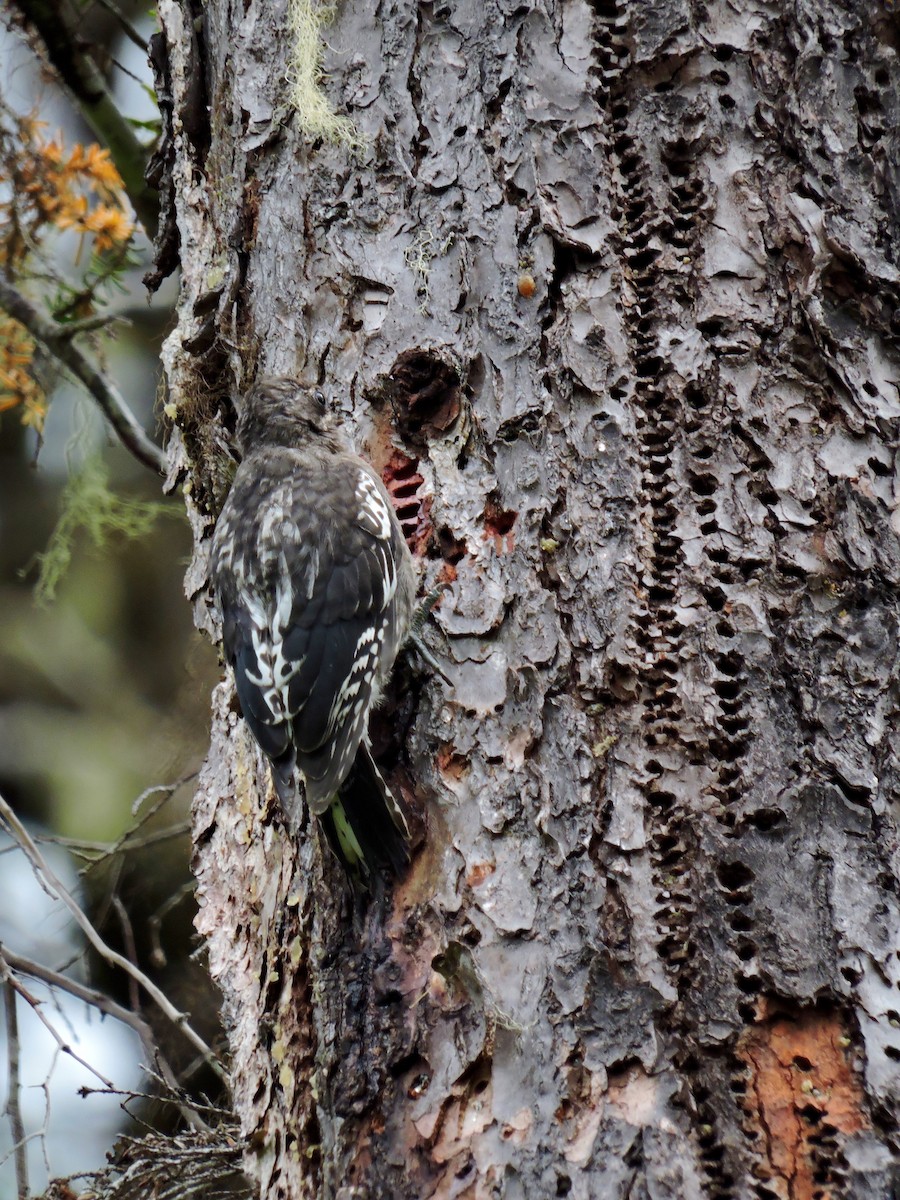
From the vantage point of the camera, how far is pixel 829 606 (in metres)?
2.35

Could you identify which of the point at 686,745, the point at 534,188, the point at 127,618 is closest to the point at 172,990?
the point at 127,618

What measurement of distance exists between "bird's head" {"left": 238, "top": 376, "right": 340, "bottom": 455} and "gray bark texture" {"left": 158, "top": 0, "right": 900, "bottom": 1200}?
0.22 feet

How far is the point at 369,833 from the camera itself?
2.41 metres

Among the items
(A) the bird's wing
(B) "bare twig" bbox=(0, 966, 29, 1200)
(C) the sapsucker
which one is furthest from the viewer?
(B) "bare twig" bbox=(0, 966, 29, 1200)

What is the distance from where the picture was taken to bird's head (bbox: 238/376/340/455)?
3.01 metres

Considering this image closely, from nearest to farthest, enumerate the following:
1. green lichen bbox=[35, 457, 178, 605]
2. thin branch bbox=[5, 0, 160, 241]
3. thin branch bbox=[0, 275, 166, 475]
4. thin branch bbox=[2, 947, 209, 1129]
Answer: thin branch bbox=[2, 947, 209, 1129]
thin branch bbox=[5, 0, 160, 241]
thin branch bbox=[0, 275, 166, 475]
green lichen bbox=[35, 457, 178, 605]

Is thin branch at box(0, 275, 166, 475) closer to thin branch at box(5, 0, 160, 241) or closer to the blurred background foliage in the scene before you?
the blurred background foliage

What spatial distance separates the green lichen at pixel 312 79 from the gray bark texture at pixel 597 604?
3 cm

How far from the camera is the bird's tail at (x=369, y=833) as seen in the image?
2.41 metres

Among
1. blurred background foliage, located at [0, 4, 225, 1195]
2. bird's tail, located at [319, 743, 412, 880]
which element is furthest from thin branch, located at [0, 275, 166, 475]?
bird's tail, located at [319, 743, 412, 880]

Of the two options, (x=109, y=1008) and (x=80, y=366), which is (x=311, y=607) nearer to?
(x=109, y=1008)

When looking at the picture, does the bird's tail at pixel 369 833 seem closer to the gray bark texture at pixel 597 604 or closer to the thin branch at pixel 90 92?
the gray bark texture at pixel 597 604

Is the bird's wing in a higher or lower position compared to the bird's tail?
higher

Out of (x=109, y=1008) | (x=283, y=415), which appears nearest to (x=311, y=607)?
(x=283, y=415)
